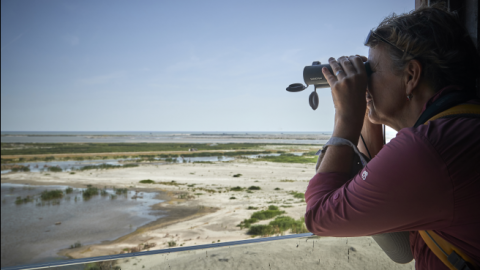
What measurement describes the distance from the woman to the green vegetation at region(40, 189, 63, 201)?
14.6 meters

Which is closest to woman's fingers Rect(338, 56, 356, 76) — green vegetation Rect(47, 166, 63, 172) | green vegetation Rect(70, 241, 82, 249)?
green vegetation Rect(70, 241, 82, 249)

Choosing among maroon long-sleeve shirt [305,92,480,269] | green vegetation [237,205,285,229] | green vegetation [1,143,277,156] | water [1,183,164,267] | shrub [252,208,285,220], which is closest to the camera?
maroon long-sleeve shirt [305,92,480,269]

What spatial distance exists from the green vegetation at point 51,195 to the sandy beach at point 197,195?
1.62 meters

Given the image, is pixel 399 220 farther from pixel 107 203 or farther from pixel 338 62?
pixel 107 203

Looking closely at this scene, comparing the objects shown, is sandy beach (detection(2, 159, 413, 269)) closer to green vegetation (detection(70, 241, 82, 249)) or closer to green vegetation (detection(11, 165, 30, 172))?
green vegetation (detection(70, 241, 82, 249))

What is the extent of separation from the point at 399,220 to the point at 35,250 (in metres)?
9.25

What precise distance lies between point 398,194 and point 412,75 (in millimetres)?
207

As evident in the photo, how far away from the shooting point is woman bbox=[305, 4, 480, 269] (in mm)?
299

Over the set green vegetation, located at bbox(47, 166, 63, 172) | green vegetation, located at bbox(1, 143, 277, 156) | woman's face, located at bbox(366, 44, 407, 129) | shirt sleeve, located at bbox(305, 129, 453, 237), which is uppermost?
woman's face, located at bbox(366, 44, 407, 129)

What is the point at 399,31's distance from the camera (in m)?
0.41

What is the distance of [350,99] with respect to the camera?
437 mm

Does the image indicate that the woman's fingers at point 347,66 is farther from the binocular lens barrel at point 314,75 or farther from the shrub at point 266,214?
the shrub at point 266,214

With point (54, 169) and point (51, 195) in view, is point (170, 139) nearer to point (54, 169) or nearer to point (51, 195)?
point (54, 169)

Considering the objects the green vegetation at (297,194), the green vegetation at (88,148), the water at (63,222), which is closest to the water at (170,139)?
the green vegetation at (88,148)
